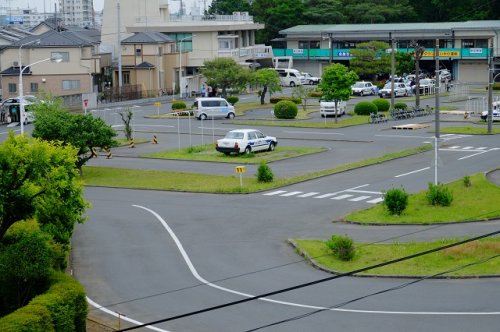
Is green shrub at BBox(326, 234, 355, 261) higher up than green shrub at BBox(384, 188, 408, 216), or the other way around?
green shrub at BBox(384, 188, 408, 216)

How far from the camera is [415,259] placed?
27484mm

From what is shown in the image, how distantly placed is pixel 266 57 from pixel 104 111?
39353mm

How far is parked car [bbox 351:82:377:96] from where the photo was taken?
90.8 metres

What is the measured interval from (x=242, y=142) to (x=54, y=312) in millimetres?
31503

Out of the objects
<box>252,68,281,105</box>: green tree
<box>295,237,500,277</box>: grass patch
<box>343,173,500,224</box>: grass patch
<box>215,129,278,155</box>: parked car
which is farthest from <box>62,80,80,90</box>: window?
<box>295,237,500,277</box>: grass patch

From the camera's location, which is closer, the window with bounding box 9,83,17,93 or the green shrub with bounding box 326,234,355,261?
the green shrub with bounding box 326,234,355,261

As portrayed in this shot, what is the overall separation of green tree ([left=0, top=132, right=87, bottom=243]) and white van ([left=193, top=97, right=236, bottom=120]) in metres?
44.3

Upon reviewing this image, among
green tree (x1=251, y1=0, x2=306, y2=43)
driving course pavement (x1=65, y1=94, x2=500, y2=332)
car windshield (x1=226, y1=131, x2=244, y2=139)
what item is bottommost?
driving course pavement (x1=65, y1=94, x2=500, y2=332)

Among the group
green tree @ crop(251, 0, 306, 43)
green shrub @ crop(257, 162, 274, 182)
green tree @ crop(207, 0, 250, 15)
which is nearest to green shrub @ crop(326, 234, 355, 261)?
green shrub @ crop(257, 162, 274, 182)

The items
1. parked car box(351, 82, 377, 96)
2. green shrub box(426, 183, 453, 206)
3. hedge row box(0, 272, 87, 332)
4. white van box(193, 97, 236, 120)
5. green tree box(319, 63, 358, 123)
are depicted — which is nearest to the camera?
hedge row box(0, 272, 87, 332)

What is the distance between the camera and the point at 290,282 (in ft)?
85.2

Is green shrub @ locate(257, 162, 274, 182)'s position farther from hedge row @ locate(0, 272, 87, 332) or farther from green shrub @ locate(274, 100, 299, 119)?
green shrub @ locate(274, 100, 299, 119)

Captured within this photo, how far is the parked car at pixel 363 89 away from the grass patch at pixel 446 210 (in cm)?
5289

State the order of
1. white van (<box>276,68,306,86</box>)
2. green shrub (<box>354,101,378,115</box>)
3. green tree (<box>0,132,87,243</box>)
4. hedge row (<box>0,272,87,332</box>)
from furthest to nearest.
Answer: white van (<box>276,68,306,86</box>)
green shrub (<box>354,101,378,115</box>)
green tree (<box>0,132,87,243</box>)
hedge row (<box>0,272,87,332</box>)
